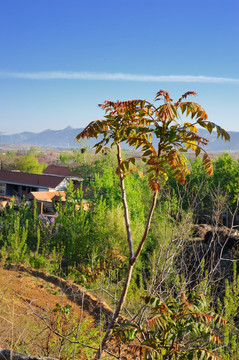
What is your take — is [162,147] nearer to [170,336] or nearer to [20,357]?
[170,336]

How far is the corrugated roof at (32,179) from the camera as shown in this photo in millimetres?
44438

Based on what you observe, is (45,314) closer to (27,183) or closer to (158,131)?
(158,131)

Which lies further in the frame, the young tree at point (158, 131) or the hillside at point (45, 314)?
the hillside at point (45, 314)

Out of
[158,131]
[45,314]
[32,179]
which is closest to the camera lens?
[158,131]

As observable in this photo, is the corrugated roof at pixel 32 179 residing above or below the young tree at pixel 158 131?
below

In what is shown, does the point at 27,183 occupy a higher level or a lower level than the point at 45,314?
lower

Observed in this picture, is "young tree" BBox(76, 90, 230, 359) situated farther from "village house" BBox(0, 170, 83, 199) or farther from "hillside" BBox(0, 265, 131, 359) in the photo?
"village house" BBox(0, 170, 83, 199)

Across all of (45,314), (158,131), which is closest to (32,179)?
(45,314)

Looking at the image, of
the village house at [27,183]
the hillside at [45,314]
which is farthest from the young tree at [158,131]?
the village house at [27,183]

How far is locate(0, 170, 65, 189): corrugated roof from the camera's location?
146ft

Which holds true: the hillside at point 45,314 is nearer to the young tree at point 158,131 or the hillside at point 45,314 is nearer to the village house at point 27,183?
the young tree at point 158,131

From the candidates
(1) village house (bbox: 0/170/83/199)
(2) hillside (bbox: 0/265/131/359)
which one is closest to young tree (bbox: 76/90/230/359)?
(2) hillside (bbox: 0/265/131/359)

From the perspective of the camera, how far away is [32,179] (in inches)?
1785

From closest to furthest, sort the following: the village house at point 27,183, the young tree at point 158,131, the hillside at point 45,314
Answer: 1. the young tree at point 158,131
2. the hillside at point 45,314
3. the village house at point 27,183
